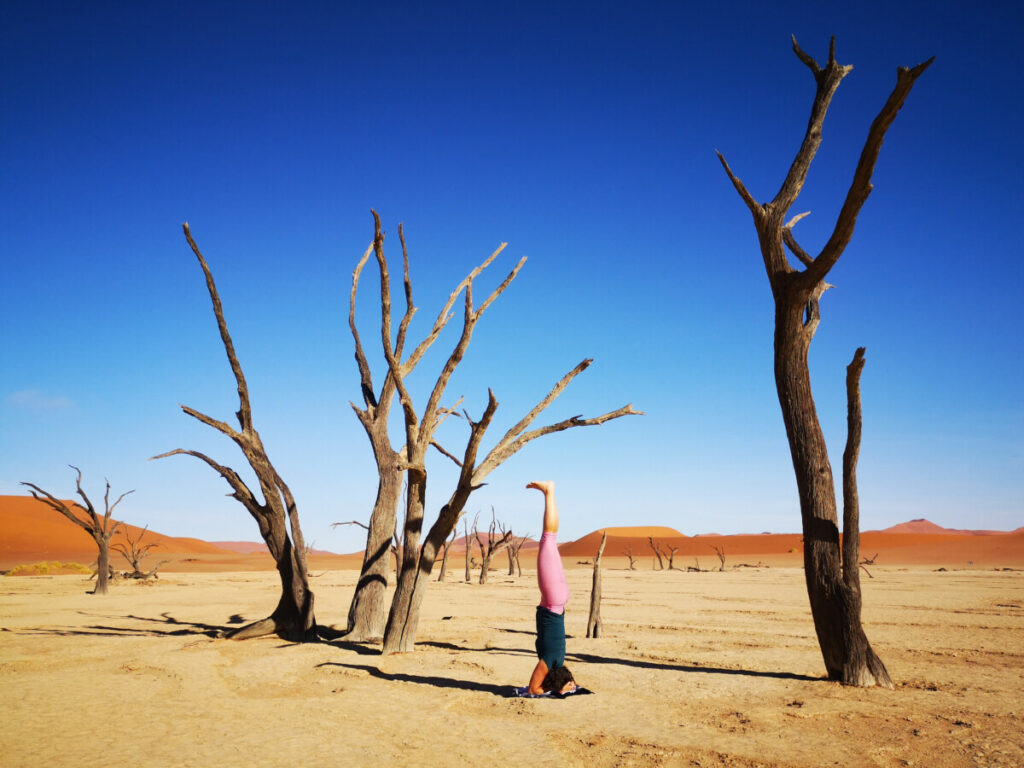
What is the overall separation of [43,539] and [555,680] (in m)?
89.1

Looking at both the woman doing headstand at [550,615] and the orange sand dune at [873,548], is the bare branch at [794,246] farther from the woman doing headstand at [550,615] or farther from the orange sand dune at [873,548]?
the orange sand dune at [873,548]

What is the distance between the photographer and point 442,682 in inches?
301

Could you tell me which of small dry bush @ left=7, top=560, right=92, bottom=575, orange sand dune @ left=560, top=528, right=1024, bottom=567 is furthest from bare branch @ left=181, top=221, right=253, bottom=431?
orange sand dune @ left=560, top=528, right=1024, bottom=567

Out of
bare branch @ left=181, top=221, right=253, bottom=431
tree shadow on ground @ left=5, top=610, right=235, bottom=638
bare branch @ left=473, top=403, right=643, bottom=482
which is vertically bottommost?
tree shadow on ground @ left=5, top=610, right=235, bottom=638

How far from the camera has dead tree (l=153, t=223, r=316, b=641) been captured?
35.4ft

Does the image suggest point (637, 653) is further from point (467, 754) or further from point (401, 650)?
point (467, 754)

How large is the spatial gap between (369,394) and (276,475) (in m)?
1.98

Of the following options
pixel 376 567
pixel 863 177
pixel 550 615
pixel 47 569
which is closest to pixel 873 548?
pixel 47 569

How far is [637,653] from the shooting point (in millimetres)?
10023

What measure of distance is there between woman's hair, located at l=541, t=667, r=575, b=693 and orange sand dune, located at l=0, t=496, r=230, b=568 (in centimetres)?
5830

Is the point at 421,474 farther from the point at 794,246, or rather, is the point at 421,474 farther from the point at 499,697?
the point at 794,246

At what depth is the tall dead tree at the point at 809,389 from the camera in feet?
24.3

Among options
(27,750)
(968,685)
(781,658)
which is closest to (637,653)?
(781,658)

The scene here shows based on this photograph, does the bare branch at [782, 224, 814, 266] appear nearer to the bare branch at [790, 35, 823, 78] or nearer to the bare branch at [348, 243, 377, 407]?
the bare branch at [790, 35, 823, 78]
